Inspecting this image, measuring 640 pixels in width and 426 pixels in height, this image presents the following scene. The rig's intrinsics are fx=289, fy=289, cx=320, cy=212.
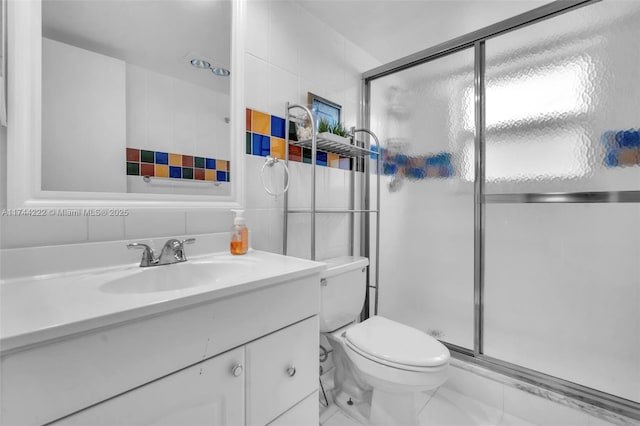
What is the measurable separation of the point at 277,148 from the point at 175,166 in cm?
50

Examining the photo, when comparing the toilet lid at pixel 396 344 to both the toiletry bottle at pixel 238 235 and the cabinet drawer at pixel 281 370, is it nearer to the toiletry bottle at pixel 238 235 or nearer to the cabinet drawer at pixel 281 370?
the cabinet drawer at pixel 281 370

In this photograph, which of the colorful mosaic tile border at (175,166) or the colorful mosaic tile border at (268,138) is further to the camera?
the colorful mosaic tile border at (268,138)

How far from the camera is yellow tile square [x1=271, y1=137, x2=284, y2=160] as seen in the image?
1396 millimetres

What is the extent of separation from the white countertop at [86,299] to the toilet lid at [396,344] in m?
0.49

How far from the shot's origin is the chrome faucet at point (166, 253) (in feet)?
3.02

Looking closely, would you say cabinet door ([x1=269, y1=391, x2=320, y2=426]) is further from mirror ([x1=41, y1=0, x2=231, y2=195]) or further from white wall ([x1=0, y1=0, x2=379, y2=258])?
mirror ([x1=41, y1=0, x2=231, y2=195])

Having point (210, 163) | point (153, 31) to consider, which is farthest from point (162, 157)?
point (153, 31)

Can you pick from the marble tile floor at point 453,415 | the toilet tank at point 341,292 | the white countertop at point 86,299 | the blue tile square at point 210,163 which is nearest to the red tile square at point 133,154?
the blue tile square at point 210,163

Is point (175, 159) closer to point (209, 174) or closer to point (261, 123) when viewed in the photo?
point (209, 174)

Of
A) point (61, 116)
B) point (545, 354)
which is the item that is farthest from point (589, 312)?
point (61, 116)

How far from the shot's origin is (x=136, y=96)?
98 cm

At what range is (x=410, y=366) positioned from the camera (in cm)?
105

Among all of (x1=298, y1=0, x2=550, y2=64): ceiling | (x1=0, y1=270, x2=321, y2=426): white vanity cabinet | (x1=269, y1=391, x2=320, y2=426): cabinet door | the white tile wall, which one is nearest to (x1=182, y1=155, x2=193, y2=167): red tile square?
the white tile wall

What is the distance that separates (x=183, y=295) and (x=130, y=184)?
0.56 m
